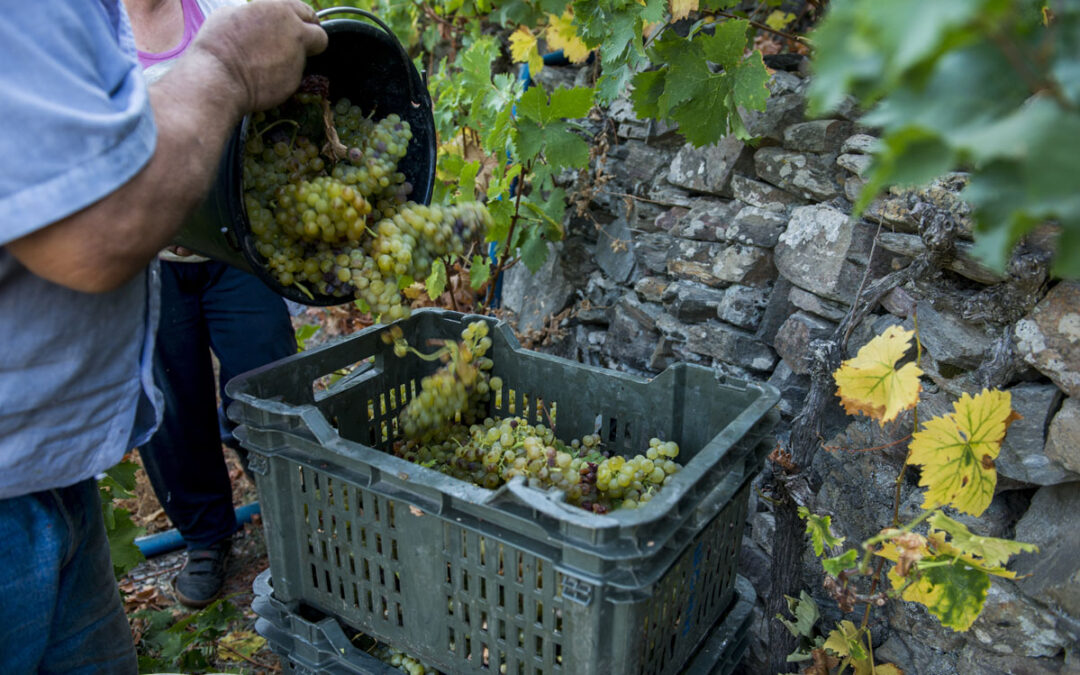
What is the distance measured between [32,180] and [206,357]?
1.61 metres

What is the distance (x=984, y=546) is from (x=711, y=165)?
→ 4.21 feet

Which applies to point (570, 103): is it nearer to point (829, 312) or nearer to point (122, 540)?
point (829, 312)

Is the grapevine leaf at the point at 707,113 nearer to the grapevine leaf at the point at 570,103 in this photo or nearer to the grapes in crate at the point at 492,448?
the grapevine leaf at the point at 570,103

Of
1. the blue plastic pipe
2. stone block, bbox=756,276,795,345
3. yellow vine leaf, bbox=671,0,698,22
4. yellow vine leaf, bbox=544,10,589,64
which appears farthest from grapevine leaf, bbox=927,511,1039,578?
the blue plastic pipe

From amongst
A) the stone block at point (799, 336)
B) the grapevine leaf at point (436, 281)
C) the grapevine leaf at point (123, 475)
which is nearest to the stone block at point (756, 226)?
the stone block at point (799, 336)

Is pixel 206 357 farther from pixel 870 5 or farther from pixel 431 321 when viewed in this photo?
pixel 870 5

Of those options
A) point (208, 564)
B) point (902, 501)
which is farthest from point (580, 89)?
point (208, 564)

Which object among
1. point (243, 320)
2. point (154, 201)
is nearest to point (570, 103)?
point (243, 320)

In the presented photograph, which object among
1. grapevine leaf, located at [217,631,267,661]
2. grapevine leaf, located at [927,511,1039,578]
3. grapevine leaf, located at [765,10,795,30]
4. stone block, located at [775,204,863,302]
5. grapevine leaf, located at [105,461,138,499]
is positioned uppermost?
grapevine leaf, located at [765,10,795,30]

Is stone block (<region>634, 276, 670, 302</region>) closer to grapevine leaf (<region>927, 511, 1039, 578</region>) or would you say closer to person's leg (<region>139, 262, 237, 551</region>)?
grapevine leaf (<region>927, 511, 1039, 578</region>)

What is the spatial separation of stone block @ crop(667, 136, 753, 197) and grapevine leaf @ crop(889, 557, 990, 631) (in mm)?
1189

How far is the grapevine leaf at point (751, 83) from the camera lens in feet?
5.90

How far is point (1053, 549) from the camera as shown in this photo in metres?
1.43

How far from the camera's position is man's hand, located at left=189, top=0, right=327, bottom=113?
43.9 inches
